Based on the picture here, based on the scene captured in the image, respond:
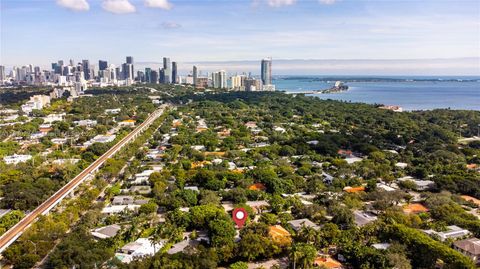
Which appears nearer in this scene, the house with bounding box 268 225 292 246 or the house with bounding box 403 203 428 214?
the house with bounding box 268 225 292 246

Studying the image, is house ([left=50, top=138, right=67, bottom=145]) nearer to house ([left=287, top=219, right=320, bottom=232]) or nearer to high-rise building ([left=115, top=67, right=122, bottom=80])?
house ([left=287, top=219, right=320, bottom=232])

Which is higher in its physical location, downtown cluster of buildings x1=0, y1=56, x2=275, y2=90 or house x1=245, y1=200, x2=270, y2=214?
downtown cluster of buildings x1=0, y1=56, x2=275, y2=90

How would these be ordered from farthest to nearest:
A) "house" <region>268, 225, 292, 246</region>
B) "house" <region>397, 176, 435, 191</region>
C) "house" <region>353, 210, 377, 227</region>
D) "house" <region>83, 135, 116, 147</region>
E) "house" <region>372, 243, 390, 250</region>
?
"house" <region>83, 135, 116, 147</region>
"house" <region>397, 176, 435, 191</region>
"house" <region>353, 210, 377, 227</region>
"house" <region>268, 225, 292, 246</region>
"house" <region>372, 243, 390, 250</region>

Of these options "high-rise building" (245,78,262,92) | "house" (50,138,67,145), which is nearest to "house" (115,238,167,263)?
"house" (50,138,67,145)

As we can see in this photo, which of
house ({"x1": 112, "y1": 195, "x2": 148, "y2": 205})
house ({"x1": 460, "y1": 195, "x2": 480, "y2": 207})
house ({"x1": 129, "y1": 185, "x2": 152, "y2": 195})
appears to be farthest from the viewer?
house ({"x1": 129, "y1": 185, "x2": 152, "y2": 195})

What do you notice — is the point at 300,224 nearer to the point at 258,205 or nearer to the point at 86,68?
the point at 258,205

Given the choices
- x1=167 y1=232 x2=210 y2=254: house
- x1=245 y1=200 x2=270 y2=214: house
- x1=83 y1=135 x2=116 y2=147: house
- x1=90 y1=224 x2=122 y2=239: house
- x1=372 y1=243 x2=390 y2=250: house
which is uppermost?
x1=83 y1=135 x2=116 y2=147: house
